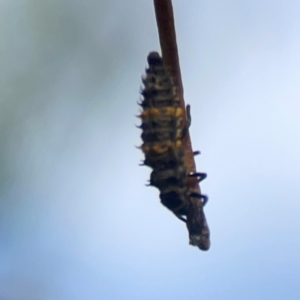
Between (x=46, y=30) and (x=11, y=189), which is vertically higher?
(x=46, y=30)

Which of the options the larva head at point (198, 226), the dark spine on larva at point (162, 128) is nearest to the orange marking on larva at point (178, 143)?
the dark spine on larva at point (162, 128)

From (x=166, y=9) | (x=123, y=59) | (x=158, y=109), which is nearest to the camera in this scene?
(x=166, y=9)

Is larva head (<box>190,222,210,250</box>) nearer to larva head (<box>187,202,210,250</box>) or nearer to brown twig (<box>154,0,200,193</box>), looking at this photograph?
larva head (<box>187,202,210,250</box>)

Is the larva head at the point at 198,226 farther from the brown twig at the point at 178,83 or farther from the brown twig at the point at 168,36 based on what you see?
the brown twig at the point at 168,36

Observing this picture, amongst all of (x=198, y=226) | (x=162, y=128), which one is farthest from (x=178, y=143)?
(x=198, y=226)

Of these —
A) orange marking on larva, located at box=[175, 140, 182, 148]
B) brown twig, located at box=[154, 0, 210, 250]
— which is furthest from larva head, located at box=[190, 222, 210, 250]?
orange marking on larva, located at box=[175, 140, 182, 148]

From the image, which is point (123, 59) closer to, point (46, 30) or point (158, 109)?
point (46, 30)

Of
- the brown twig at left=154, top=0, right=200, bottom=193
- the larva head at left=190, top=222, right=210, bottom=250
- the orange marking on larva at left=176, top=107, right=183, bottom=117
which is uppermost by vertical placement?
the brown twig at left=154, top=0, right=200, bottom=193

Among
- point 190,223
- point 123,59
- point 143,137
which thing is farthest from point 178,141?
point 123,59
